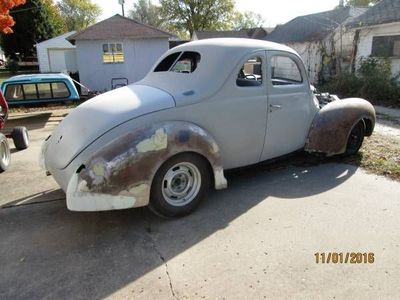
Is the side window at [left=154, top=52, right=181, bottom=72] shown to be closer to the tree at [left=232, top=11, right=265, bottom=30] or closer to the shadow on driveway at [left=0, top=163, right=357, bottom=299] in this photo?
the shadow on driveway at [left=0, top=163, right=357, bottom=299]

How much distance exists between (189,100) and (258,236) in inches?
66.9

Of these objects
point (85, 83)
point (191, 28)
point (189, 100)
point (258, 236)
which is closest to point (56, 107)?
point (85, 83)

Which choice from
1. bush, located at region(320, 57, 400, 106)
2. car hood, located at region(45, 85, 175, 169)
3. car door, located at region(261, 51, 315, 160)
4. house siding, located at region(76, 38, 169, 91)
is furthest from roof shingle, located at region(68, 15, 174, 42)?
car hood, located at region(45, 85, 175, 169)

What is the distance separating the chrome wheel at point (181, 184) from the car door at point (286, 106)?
121cm

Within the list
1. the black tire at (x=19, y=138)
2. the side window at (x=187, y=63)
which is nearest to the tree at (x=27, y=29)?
the black tire at (x=19, y=138)

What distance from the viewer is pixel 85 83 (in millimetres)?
18859

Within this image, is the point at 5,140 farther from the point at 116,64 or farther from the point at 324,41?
the point at 324,41

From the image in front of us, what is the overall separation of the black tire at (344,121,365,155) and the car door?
1.03 m

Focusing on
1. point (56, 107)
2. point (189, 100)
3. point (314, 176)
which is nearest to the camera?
point (189, 100)

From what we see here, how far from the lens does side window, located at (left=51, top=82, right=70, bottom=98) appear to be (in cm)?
1010

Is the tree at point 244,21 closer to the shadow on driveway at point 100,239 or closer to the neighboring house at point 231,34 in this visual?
the neighboring house at point 231,34

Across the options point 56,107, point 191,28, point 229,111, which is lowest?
point 56,107

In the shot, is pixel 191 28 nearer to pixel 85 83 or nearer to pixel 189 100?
pixel 85 83

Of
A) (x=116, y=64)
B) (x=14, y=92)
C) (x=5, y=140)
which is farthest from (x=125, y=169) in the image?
(x=116, y=64)
